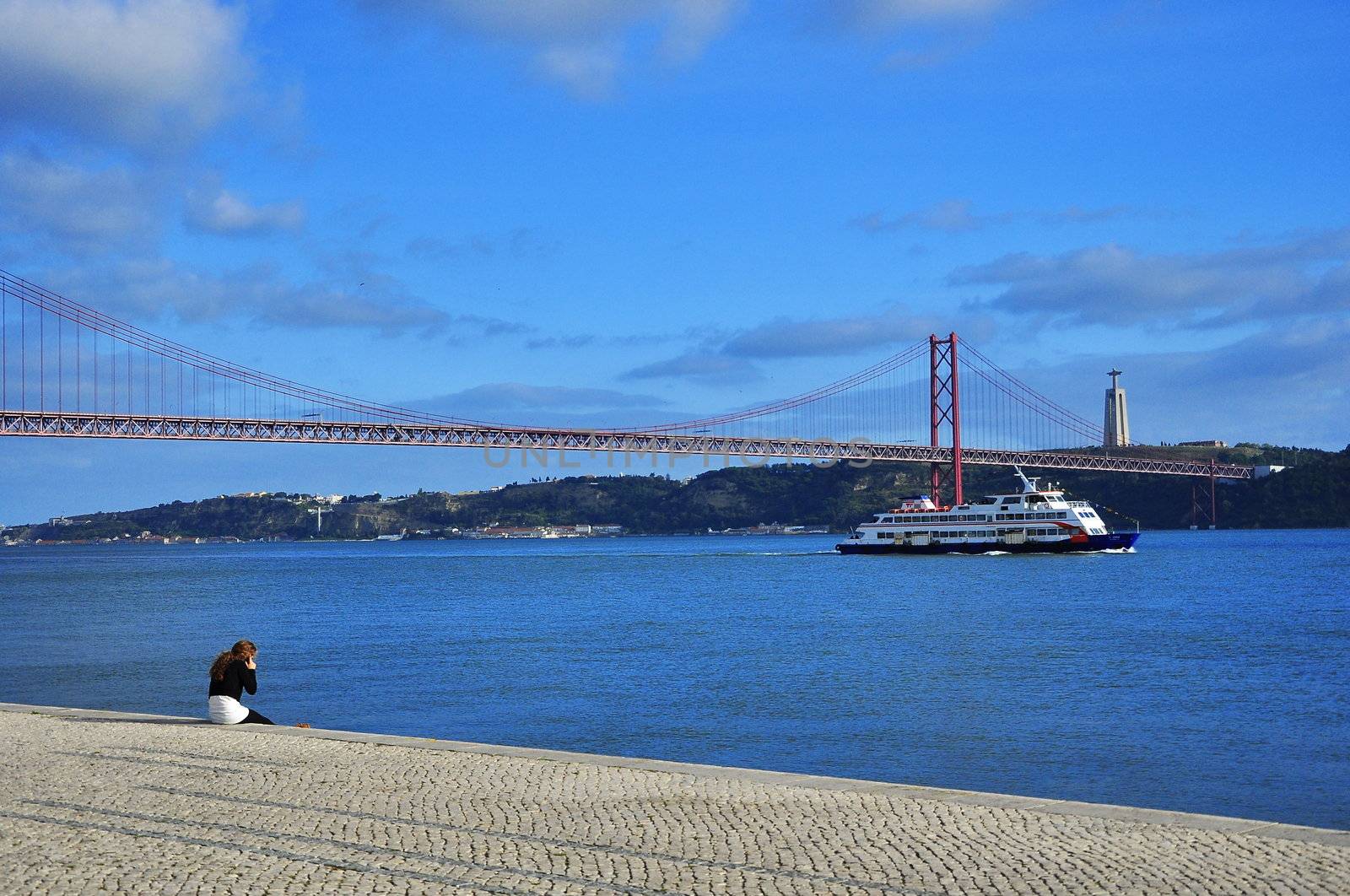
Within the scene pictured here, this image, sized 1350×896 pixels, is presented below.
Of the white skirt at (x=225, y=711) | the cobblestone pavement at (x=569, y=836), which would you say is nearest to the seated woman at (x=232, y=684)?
the white skirt at (x=225, y=711)

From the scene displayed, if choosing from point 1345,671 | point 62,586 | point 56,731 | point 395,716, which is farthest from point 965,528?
point 56,731

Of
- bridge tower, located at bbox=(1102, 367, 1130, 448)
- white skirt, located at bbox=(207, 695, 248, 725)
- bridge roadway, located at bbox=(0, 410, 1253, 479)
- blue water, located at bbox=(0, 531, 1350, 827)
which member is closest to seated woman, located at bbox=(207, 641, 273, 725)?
white skirt, located at bbox=(207, 695, 248, 725)

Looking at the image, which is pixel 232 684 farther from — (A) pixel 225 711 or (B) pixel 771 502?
(B) pixel 771 502

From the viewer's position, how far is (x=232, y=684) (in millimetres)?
11977

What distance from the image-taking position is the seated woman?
1184cm

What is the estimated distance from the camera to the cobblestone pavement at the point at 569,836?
6285 millimetres

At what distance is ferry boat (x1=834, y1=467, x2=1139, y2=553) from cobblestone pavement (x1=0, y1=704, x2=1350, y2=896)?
182 ft

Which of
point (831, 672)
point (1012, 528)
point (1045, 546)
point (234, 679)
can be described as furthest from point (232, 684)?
point (1045, 546)

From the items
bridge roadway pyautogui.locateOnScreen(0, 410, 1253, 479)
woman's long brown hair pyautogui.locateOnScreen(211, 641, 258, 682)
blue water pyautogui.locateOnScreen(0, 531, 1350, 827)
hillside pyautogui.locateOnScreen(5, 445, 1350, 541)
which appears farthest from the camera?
hillside pyautogui.locateOnScreen(5, 445, 1350, 541)

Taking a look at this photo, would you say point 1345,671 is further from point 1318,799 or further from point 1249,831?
point 1249,831

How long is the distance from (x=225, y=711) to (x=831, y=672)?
975cm

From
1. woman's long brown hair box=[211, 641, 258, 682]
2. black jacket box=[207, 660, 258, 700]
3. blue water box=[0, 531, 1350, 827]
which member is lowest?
blue water box=[0, 531, 1350, 827]

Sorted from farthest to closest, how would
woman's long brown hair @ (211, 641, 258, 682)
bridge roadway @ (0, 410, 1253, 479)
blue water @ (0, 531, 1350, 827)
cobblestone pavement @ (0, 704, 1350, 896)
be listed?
bridge roadway @ (0, 410, 1253, 479) < blue water @ (0, 531, 1350, 827) < woman's long brown hair @ (211, 641, 258, 682) < cobblestone pavement @ (0, 704, 1350, 896)

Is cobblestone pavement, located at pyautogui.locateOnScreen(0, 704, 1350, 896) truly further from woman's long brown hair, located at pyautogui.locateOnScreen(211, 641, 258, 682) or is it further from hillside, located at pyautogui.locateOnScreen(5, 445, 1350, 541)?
hillside, located at pyautogui.locateOnScreen(5, 445, 1350, 541)
